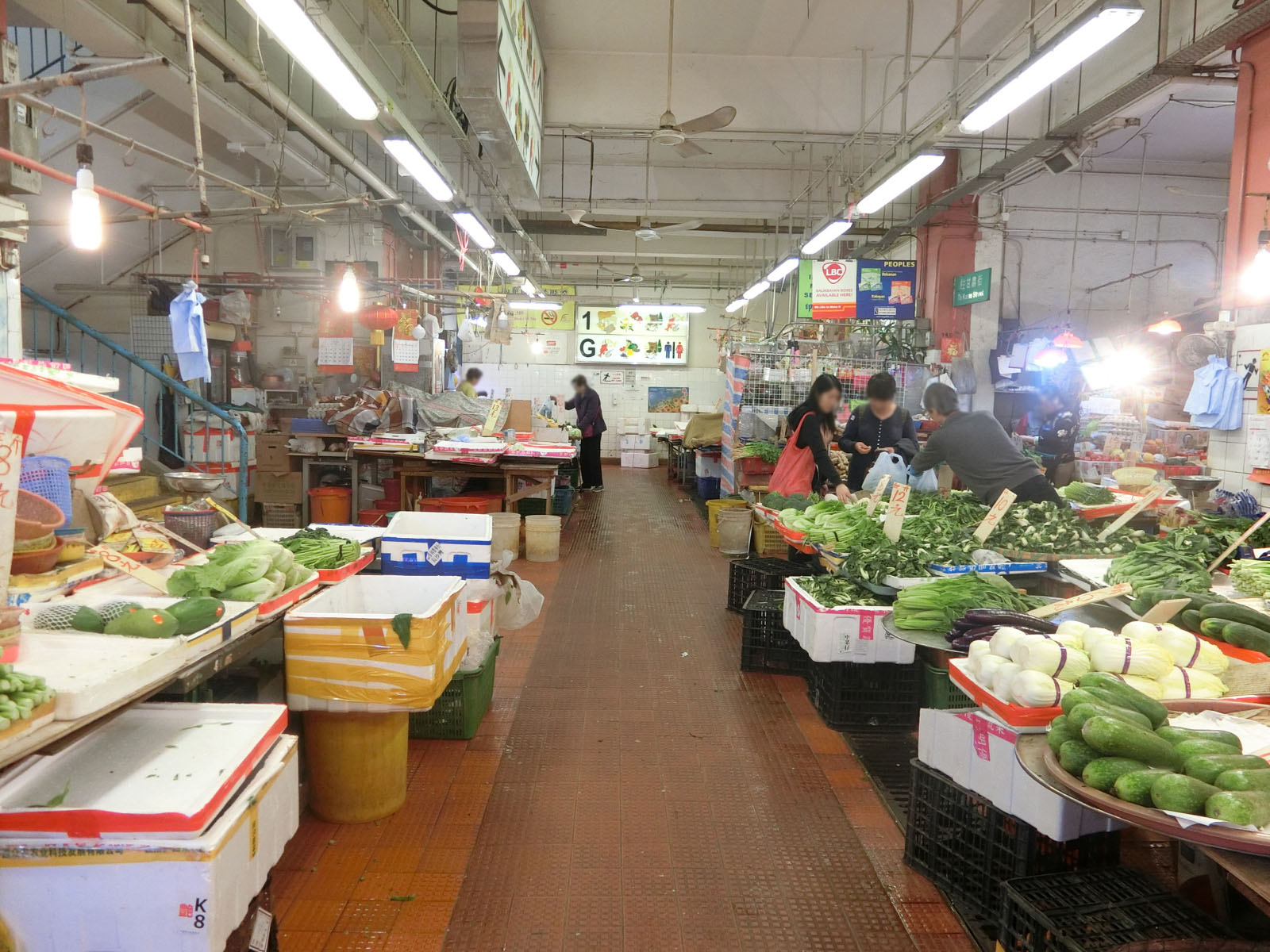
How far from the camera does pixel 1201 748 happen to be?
1.95m

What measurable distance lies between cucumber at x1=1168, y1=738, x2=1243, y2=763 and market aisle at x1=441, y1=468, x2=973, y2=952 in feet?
4.23

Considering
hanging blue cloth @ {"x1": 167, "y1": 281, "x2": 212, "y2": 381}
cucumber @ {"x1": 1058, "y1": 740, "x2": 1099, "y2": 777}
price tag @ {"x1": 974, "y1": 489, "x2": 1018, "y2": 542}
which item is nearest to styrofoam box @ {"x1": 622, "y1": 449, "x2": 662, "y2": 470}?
hanging blue cloth @ {"x1": 167, "y1": 281, "x2": 212, "y2": 381}

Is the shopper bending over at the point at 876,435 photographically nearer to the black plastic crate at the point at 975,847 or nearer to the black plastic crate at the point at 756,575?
the black plastic crate at the point at 756,575

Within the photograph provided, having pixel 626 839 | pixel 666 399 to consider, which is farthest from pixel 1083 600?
Result: pixel 666 399

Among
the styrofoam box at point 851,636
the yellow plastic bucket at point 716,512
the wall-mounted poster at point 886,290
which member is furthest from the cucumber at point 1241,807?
the wall-mounted poster at point 886,290

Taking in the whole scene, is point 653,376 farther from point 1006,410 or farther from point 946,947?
point 946,947

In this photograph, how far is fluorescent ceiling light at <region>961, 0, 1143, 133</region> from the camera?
14.5ft

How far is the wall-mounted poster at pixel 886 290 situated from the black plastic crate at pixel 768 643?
7274mm

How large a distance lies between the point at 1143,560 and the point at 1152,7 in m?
6.24

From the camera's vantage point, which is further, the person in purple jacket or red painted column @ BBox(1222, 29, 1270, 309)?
the person in purple jacket

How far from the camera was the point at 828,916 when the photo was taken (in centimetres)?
296

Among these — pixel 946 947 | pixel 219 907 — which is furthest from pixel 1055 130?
pixel 219 907

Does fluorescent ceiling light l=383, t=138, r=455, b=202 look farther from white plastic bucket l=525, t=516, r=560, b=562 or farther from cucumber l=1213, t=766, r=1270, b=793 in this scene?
cucumber l=1213, t=766, r=1270, b=793

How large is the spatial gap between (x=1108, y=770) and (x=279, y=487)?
10250mm
